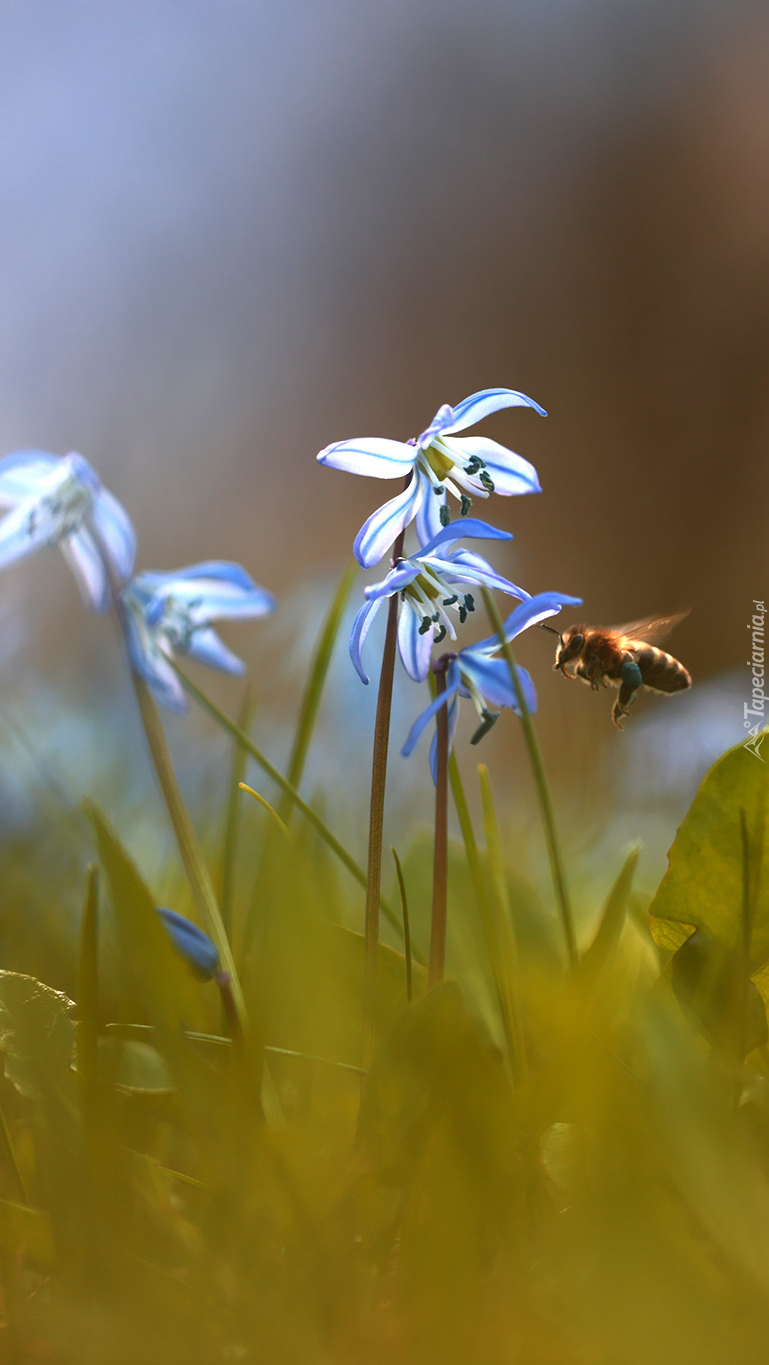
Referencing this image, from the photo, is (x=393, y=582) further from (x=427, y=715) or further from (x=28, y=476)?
(x=28, y=476)

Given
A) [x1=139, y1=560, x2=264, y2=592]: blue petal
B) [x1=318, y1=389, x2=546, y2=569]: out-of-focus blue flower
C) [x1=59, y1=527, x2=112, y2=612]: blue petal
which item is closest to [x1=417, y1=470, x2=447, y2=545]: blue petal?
[x1=318, y1=389, x2=546, y2=569]: out-of-focus blue flower

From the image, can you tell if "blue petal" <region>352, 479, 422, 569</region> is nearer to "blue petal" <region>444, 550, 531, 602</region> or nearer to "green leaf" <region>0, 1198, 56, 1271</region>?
"blue petal" <region>444, 550, 531, 602</region>

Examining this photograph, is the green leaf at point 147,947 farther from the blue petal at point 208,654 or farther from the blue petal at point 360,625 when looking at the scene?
the blue petal at point 208,654

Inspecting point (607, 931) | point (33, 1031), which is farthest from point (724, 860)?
point (33, 1031)

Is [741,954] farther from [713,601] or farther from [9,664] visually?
[713,601]

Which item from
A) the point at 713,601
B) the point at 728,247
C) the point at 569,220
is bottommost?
the point at 713,601

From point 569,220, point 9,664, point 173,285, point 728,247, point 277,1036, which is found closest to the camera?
point 277,1036

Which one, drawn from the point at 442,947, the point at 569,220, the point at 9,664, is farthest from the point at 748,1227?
the point at 569,220
